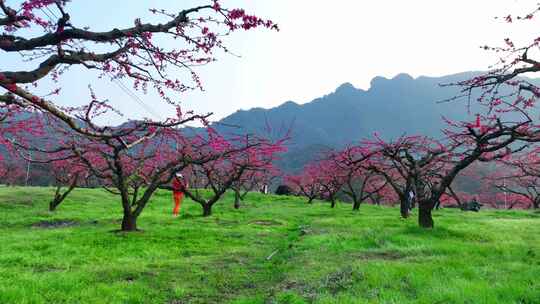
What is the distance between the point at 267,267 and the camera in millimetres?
11094

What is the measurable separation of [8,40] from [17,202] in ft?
101

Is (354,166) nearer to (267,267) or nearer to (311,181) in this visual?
(267,267)

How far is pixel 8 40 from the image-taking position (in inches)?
246

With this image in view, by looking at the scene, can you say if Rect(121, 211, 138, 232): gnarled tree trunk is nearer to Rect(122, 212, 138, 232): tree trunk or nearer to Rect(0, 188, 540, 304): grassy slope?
Rect(122, 212, 138, 232): tree trunk

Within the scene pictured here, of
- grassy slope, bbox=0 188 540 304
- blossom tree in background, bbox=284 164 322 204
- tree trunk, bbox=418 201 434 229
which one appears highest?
blossom tree in background, bbox=284 164 322 204

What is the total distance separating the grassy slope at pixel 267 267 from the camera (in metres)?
7.48

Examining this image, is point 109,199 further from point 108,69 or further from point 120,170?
point 108,69

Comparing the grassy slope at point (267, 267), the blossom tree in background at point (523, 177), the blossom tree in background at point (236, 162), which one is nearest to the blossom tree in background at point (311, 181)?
the blossom tree in background at point (236, 162)

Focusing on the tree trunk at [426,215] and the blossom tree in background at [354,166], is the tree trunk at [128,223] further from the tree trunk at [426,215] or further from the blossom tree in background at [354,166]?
the tree trunk at [426,215]

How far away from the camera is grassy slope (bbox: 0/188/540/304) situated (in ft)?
24.5

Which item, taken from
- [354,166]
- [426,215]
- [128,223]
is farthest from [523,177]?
[128,223]

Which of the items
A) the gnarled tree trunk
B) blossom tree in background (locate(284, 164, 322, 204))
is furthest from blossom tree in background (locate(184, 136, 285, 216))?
blossom tree in background (locate(284, 164, 322, 204))

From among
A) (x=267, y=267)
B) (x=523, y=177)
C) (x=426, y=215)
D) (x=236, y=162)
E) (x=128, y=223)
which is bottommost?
(x=267, y=267)

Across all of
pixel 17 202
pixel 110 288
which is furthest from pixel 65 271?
pixel 17 202
